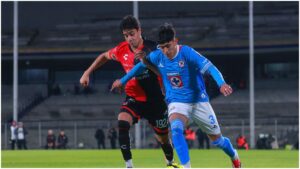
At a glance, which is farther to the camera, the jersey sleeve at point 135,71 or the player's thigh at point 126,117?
the player's thigh at point 126,117

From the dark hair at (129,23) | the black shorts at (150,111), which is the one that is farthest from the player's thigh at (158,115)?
the dark hair at (129,23)

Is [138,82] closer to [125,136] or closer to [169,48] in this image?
[125,136]

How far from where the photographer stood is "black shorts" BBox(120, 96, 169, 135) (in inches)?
519

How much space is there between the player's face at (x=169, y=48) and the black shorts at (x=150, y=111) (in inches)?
60.7

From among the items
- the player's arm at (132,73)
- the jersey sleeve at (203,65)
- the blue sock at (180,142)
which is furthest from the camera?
the player's arm at (132,73)

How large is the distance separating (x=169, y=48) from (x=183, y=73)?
1.32 feet

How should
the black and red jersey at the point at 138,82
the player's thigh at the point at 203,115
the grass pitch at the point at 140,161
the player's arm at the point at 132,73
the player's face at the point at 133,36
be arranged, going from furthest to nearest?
the grass pitch at the point at 140,161 → the black and red jersey at the point at 138,82 → the player's face at the point at 133,36 → the player's arm at the point at 132,73 → the player's thigh at the point at 203,115

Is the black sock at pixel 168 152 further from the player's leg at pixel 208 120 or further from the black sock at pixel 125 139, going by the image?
the player's leg at pixel 208 120

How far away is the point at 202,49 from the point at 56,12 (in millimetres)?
12489

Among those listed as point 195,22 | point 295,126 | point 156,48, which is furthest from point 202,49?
point 156,48

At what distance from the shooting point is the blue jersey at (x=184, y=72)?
38.6ft

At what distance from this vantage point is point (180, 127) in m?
11.7

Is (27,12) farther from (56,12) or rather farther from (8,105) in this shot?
(8,105)

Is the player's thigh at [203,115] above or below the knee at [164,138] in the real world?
above
